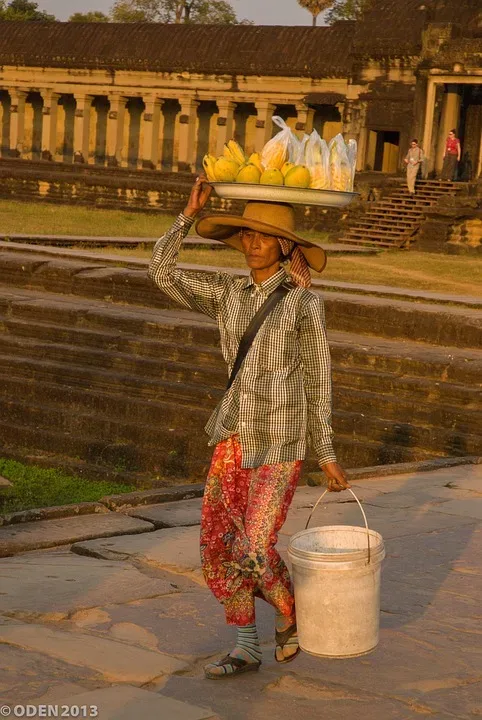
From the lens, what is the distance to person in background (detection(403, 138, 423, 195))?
26266mm

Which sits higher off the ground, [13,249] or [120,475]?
[13,249]

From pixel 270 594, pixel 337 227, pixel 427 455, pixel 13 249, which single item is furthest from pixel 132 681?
pixel 337 227

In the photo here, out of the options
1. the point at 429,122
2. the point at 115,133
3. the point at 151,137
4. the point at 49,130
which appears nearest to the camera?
the point at 429,122

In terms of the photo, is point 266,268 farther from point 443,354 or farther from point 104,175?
point 104,175

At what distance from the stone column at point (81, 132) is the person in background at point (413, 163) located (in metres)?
13.9

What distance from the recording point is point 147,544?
6109mm

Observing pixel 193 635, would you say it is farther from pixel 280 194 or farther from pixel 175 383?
pixel 175 383

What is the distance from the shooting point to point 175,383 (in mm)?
10727

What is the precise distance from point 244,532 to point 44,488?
5.15 m

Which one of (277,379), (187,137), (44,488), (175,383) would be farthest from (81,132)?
(277,379)

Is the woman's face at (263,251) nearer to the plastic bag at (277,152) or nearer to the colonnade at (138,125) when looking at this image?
the plastic bag at (277,152)

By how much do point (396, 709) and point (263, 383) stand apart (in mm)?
1144

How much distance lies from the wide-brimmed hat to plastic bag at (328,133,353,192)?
0.66 ft

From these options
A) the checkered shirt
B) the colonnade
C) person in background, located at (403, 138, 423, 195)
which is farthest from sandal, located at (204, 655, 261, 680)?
the colonnade
